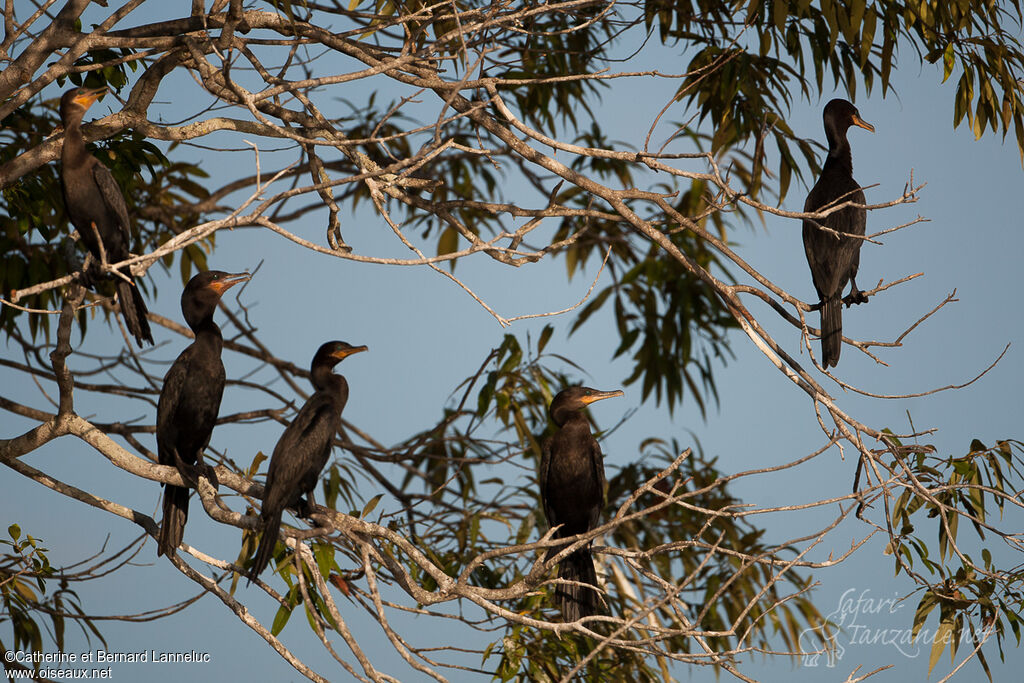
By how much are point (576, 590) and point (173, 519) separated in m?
1.36

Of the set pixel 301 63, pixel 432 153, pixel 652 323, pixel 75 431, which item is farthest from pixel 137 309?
pixel 652 323

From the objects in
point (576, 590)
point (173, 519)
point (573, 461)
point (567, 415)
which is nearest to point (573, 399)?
point (567, 415)

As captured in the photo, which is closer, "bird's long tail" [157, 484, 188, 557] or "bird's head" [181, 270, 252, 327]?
"bird's long tail" [157, 484, 188, 557]

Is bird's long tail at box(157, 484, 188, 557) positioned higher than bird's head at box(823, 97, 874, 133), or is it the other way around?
bird's head at box(823, 97, 874, 133)

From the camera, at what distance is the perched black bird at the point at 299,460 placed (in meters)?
2.86

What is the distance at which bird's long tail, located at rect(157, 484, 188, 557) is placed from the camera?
2.99 meters

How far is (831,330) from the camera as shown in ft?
11.0

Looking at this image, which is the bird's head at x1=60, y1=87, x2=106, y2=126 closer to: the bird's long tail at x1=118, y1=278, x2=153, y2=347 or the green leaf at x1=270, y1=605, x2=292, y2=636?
the bird's long tail at x1=118, y1=278, x2=153, y2=347

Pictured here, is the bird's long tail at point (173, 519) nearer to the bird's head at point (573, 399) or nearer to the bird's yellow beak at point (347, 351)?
the bird's yellow beak at point (347, 351)

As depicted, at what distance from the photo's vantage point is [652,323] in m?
6.36

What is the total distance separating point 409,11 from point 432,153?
102 cm

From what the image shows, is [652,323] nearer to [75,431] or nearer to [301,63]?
[301,63]

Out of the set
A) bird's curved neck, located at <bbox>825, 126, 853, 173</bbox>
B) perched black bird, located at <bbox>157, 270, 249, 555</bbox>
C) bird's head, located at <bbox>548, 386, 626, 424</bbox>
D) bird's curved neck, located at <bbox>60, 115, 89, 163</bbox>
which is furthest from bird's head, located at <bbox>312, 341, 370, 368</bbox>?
bird's curved neck, located at <bbox>825, 126, 853, 173</bbox>

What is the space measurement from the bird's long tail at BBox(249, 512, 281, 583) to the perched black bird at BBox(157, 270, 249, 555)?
39cm
